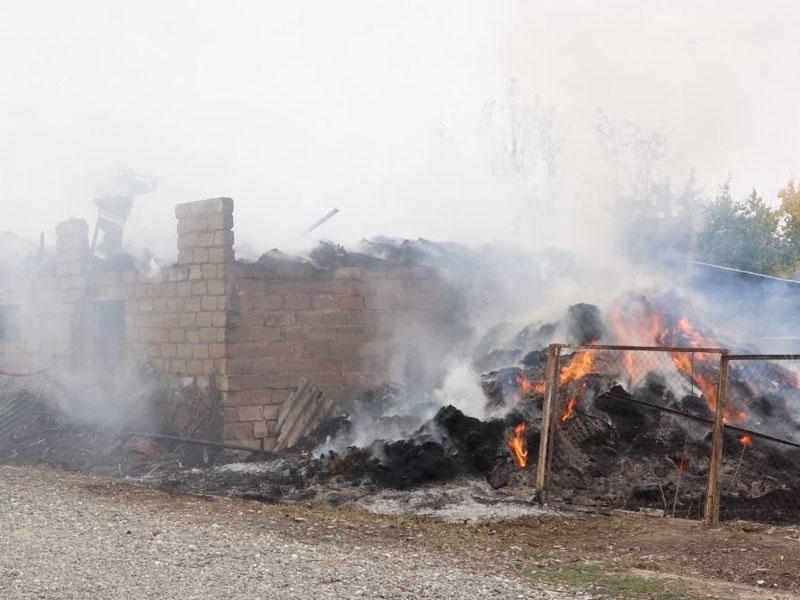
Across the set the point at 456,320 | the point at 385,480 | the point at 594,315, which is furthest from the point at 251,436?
the point at 594,315

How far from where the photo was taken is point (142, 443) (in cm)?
1253

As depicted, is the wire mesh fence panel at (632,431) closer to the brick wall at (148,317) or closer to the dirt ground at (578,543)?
the dirt ground at (578,543)

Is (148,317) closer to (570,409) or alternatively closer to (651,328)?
(570,409)

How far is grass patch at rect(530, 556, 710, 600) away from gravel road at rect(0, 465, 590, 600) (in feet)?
0.79

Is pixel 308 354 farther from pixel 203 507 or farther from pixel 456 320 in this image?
pixel 203 507

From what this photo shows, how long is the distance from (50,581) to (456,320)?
9.23 meters

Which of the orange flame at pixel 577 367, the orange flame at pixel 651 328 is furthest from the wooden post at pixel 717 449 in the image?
the orange flame at pixel 651 328

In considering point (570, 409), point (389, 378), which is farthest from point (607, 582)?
point (389, 378)

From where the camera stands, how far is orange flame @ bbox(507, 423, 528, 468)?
10219mm

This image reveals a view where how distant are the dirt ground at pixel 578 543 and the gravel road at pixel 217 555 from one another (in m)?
0.04

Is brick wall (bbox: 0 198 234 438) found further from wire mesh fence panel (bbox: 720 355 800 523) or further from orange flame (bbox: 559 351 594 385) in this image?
wire mesh fence panel (bbox: 720 355 800 523)

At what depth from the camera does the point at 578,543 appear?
7.68 metres

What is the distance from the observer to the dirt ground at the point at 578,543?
6430 mm

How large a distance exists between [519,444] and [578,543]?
2.71 meters
